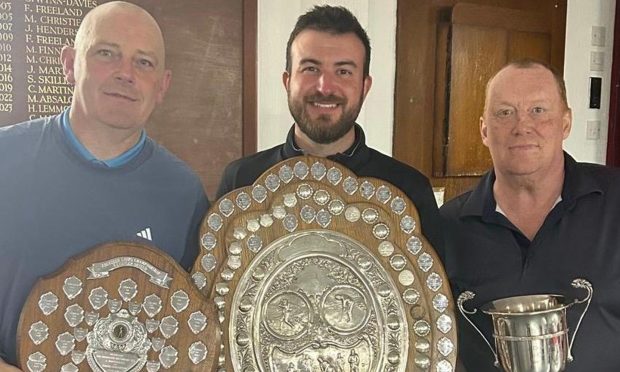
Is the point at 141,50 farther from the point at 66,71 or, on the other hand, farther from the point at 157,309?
the point at 157,309

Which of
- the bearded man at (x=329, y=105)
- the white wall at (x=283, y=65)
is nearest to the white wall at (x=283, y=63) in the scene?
the white wall at (x=283, y=65)

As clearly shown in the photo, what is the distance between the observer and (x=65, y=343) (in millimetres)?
916

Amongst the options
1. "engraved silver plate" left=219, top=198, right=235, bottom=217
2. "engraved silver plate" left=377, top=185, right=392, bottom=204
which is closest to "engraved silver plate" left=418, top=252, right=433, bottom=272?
"engraved silver plate" left=377, top=185, right=392, bottom=204

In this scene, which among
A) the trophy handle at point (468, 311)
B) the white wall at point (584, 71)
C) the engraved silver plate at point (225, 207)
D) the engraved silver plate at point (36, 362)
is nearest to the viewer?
the engraved silver plate at point (36, 362)

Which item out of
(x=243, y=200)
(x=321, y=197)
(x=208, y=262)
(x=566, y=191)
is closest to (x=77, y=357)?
(x=208, y=262)

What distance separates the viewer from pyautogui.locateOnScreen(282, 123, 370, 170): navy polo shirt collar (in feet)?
3.97

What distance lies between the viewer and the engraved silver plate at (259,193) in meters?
1.02

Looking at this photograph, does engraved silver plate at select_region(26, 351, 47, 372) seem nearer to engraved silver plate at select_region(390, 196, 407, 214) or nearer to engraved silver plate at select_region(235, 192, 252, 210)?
engraved silver plate at select_region(235, 192, 252, 210)

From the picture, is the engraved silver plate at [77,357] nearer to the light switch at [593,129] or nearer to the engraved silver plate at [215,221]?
the engraved silver plate at [215,221]

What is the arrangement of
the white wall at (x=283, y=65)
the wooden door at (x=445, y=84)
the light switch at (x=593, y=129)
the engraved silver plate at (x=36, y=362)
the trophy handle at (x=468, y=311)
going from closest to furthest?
the engraved silver plate at (x=36, y=362), the trophy handle at (x=468, y=311), the white wall at (x=283, y=65), the wooden door at (x=445, y=84), the light switch at (x=593, y=129)

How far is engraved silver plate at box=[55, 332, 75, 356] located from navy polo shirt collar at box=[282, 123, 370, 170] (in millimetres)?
494

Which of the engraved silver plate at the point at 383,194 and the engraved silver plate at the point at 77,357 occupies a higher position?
the engraved silver plate at the point at 383,194

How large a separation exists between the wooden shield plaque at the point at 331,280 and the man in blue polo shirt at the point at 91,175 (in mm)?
126

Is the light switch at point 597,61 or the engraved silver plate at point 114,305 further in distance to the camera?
the light switch at point 597,61
